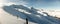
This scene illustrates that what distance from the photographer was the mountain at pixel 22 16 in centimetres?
134

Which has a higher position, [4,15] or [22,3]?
[22,3]

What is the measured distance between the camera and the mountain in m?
1.34

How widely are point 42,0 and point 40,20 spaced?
255 millimetres

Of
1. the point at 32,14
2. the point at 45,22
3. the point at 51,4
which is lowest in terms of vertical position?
the point at 45,22

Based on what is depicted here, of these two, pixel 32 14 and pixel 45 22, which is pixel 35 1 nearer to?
pixel 32 14

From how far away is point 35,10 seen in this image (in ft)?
4.43

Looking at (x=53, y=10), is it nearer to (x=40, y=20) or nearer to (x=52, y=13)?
(x=52, y=13)

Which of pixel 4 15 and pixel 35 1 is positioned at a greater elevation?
pixel 35 1

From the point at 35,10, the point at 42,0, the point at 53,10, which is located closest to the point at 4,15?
the point at 35,10

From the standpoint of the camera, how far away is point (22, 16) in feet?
4.49

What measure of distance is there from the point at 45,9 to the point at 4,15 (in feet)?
1.76

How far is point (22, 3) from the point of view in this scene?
136 cm

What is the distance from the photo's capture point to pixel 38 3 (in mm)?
1354

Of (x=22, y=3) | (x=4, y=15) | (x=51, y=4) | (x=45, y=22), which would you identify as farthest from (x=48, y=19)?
(x=4, y=15)
